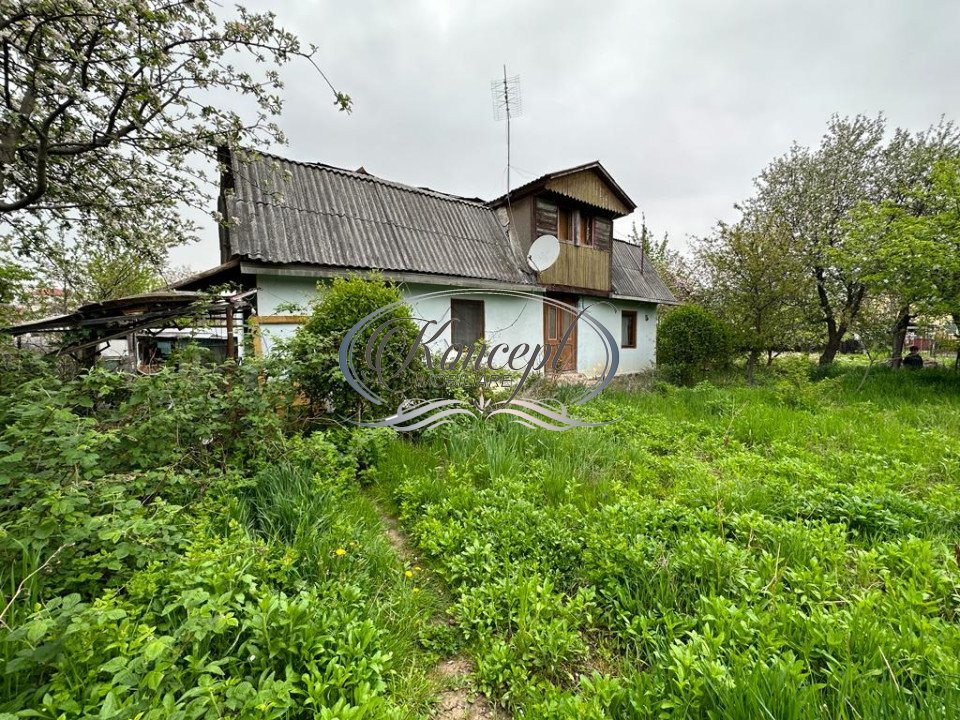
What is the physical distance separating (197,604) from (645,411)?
5.76 metres

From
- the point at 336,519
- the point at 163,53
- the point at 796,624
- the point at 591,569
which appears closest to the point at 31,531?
the point at 336,519

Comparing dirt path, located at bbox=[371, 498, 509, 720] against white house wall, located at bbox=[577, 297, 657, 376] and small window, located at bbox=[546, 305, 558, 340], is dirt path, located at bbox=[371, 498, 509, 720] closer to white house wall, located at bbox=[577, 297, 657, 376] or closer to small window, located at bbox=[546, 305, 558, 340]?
white house wall, located at bbox=[577, 297, 657, 376]

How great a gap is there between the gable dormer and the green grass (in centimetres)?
689

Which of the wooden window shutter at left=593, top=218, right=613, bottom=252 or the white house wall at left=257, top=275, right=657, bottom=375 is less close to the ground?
the wooden window shutter at left=593, top=218, right=613, bottom=252

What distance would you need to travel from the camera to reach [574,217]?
10.6 meters

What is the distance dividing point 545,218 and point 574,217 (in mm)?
1181

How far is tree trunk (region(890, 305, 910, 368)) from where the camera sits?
11.3 meters

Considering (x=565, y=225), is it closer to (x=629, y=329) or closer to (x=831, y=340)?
(x=629, y=329)

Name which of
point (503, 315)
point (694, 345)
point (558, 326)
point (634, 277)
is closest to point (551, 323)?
point (558, 326)

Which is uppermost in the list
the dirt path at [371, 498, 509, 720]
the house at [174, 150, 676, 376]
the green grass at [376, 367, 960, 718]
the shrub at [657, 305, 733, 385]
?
the house at [174, 150, 676, 376]

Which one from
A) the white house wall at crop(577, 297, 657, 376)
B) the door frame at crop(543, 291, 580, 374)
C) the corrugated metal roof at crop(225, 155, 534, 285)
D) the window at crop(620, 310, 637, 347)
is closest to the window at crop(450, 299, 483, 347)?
the corrugated metal roof at crop(225, 155, 534, 285)

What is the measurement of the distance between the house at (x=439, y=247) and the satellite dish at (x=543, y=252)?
390mm

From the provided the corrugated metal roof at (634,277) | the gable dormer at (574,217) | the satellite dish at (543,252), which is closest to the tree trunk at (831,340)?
the corrugated metal roof at (634,277)

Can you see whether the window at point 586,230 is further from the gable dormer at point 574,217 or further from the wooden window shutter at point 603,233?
the wooden window shutter at point 603,233
